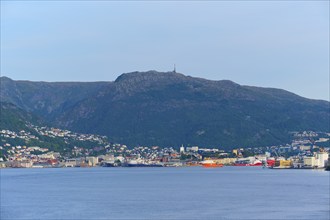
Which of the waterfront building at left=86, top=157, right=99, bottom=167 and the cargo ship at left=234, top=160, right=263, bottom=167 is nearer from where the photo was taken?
the cargo ship at left=234, top=160, right=263, bottom=167

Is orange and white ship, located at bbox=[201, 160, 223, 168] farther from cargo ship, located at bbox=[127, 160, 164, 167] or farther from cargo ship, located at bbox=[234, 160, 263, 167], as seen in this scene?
cargo ship, located at bbox=[127, 160, 164, 167]

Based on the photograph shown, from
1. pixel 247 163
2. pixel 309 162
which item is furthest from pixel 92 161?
pixel 309 162

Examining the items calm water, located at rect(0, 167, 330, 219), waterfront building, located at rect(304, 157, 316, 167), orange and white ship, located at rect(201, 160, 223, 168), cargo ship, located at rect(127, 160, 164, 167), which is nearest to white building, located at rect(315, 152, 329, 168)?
waterfront building, located at rect(304, 157, 316, 167)

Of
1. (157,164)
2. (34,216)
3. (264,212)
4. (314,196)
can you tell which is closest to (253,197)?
(314,196)

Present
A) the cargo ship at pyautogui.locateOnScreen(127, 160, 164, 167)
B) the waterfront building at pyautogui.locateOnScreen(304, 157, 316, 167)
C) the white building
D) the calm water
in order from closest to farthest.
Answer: the calm water < the white building < the waterfront building at pyautogui.locateOnScreen(304, 157, 316, 167) < the cargo ship at pyautogui.locateOnScreen(127, 160, 164, 167)

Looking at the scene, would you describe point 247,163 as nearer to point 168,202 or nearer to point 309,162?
point 309,162

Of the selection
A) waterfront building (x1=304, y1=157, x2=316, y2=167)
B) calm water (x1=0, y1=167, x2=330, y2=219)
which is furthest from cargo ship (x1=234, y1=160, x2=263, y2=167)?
calm water (x1=0, y1=167, x2=330, y2=219)

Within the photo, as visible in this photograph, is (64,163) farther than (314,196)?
Yes

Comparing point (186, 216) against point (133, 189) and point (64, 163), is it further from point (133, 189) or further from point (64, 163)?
point (64, 163)

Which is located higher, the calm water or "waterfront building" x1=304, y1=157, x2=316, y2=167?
"waterfront building" x1=304, y1=157, x2=316, y2=167

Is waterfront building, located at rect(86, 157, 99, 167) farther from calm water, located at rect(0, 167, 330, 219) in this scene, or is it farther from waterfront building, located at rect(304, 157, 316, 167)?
calm water, located at rect(0, 167, 330, 219)

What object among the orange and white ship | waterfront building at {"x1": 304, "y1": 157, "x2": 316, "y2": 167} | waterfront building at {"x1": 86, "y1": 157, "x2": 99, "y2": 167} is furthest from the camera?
waterfront building at {"x1": 86, "y1": 157, "x2": 99, "y2": 167}
